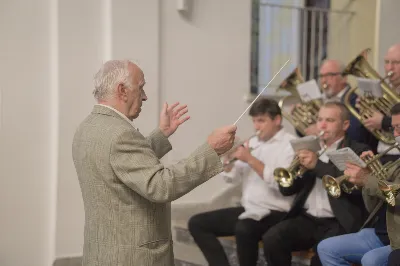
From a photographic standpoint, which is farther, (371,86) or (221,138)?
(371,86)

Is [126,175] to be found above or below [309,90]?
below

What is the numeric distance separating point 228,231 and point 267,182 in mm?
519

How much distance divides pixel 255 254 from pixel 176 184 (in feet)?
6.63

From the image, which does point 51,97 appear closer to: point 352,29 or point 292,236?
point 292,236

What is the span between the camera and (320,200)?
439cm

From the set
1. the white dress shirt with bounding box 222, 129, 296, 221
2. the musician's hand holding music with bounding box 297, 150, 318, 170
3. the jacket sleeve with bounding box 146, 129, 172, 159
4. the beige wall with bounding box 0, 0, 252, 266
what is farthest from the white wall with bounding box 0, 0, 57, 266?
the jacket sleeve with bounding box 146, 129, 172, 159

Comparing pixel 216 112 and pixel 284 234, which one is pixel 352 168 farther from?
pixel 216 112

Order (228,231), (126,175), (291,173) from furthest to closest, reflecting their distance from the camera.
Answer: (228,231) < (291,173) < (126,175)

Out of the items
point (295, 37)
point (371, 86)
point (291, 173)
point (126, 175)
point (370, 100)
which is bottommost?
point (291, 173)

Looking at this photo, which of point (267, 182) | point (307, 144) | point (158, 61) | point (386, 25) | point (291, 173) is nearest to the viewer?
point (307, 144)

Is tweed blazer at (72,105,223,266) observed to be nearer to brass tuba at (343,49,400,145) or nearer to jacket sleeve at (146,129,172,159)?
jacket sleeve at (146,129,172,159)

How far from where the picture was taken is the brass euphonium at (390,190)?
3.39 m

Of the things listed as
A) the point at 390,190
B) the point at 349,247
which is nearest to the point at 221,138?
the point at 390,190

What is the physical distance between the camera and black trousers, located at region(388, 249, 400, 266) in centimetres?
338
